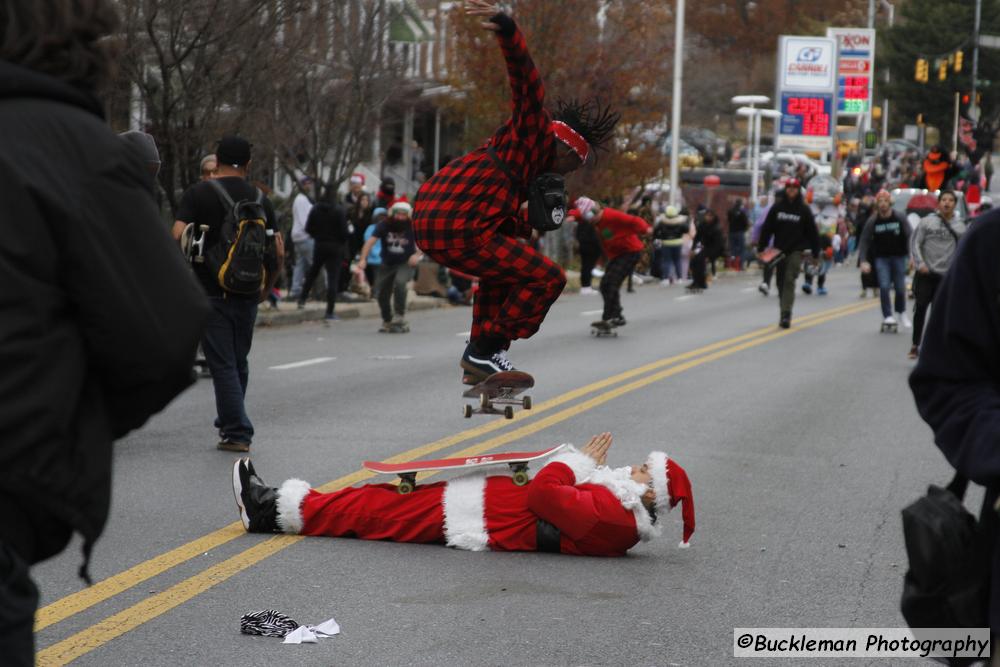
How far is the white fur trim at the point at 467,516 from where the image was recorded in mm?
7230

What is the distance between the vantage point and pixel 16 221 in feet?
8.81

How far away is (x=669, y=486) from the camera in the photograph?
22.7ft

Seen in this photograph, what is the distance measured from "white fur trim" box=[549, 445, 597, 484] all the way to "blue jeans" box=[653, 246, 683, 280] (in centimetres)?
2837

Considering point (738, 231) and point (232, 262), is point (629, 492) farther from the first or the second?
point (738, 231)

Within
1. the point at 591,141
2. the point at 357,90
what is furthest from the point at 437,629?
the point at 357,90

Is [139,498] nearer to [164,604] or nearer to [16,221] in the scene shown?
[164,604]

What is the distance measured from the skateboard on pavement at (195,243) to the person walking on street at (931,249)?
10.3 m

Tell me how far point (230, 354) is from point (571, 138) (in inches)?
139

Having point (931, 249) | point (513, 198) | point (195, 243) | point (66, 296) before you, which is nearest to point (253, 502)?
point (513, 198)

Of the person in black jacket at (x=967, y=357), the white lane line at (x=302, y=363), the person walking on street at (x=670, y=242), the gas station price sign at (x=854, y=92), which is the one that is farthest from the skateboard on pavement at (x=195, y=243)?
the gas station price sign at (x=854, y=92)

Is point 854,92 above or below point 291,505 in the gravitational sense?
above

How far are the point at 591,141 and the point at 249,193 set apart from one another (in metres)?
3.17

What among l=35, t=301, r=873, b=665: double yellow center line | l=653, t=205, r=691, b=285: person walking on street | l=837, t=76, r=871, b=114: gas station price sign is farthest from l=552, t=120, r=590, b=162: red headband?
l=837, t=76, r=871, b=114: gas station price sign

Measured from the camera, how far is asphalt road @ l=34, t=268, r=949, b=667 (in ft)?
18.7
